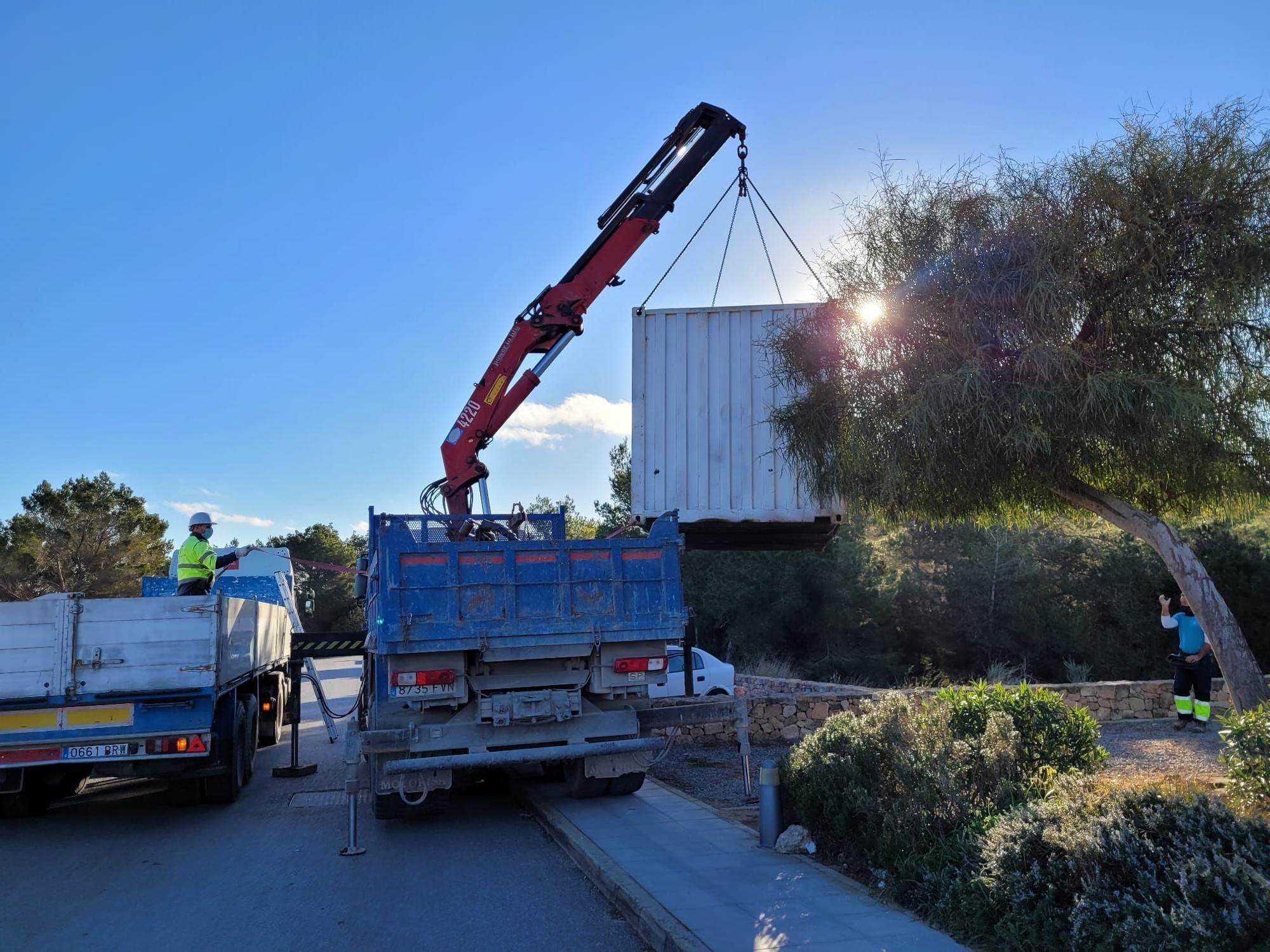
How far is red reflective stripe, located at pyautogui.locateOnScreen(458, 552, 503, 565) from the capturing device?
7.64 m

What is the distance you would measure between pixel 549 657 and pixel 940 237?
4663 millimetres

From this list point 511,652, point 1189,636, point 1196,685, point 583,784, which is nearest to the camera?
point 511,652

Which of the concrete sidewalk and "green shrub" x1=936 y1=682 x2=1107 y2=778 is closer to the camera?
the concrete sidewalk

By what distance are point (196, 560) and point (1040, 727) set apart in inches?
321

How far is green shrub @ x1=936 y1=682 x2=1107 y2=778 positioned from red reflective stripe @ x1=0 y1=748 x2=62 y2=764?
23.0 ft

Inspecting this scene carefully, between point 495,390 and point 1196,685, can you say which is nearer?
point 495,390

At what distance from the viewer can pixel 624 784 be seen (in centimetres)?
880

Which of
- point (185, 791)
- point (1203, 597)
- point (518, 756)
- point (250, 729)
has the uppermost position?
point (1203, 597)

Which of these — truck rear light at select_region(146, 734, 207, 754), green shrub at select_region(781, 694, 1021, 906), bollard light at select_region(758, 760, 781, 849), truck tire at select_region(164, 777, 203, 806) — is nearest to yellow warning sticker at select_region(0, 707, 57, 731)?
Answer: truck rear light at select_region(146, 734, 207, 754)

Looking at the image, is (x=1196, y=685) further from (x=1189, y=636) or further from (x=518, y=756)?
(x=518, y=756)

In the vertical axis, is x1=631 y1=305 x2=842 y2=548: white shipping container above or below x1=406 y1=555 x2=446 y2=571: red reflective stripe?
above

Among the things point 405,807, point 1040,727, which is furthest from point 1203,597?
point 405,807

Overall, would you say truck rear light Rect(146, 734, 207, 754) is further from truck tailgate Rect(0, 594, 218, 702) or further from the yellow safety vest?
the yellow safety vest

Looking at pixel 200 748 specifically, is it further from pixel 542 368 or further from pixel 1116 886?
pixel 1116 886
